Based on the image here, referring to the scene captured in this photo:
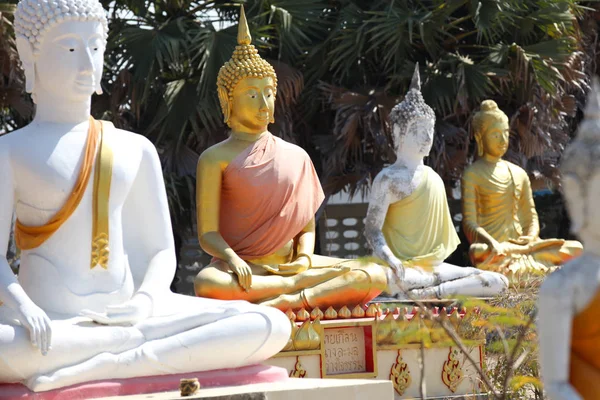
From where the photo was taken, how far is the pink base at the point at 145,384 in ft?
17.8

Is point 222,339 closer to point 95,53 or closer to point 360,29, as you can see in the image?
point 95,53

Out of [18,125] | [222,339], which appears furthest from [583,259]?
[18,125]

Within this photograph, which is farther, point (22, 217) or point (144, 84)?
point (144, 84)

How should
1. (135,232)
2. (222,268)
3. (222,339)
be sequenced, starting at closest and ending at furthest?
(222,339) < (135,232) < (222,268)

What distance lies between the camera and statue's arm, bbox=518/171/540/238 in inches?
458

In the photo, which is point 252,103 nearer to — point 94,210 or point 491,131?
point 94,210

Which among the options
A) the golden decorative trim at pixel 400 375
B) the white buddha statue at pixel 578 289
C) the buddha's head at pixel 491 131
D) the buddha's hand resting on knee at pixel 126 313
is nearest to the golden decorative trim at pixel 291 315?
the golden decorative trim at pixel 400 375

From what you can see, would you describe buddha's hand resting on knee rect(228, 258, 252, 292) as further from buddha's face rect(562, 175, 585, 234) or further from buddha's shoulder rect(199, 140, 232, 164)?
buddha's face rect(562, 175, 585, 234)

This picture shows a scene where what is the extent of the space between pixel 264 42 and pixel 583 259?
9281 millimetres

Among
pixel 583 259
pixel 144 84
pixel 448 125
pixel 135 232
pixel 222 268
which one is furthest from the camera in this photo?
pixel 448 125

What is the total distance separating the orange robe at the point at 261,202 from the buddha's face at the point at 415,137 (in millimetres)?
2055

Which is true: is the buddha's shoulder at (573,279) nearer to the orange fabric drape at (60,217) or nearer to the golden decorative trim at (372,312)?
the orange fabric drape at (60,217)

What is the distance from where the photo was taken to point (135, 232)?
6230mm

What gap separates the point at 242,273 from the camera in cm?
748
